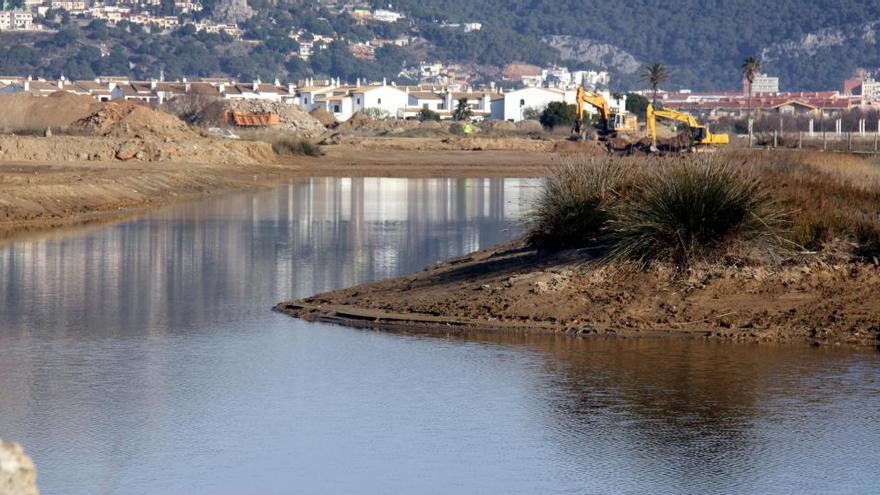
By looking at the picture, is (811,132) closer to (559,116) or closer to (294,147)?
(559,116)

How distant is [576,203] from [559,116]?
103954 millimetres

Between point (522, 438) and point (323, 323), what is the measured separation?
6.53 metres

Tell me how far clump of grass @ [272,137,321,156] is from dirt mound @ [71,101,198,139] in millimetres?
5557

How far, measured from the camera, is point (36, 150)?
172ft

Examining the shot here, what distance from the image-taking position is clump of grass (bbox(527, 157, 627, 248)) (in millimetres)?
19156

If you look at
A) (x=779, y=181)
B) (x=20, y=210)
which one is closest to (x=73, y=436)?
(x=779, y=181)

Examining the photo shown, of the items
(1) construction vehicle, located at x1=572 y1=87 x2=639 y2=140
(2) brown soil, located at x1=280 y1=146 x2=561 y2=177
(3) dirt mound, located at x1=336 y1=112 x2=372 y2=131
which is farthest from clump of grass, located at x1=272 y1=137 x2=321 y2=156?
(3) dirt mound, located at x1=336 y1=112 x2=372 y2=131

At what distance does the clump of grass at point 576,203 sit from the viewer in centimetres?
1916

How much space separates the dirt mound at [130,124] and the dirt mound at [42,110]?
449cm

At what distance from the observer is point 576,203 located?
19.6 m

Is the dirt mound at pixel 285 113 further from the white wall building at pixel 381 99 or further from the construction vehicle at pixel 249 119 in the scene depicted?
the white wall building at pixel 381 99

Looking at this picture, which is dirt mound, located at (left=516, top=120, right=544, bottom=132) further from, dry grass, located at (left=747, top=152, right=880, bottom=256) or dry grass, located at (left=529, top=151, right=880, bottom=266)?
dry grass, located at (left=529, top=151, right=880, bottom=266)

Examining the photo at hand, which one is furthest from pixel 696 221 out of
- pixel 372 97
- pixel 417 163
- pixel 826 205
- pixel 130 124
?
pixel 372 97

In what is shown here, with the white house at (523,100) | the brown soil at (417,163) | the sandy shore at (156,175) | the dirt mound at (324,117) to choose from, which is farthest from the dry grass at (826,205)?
the white house at (523,100)
